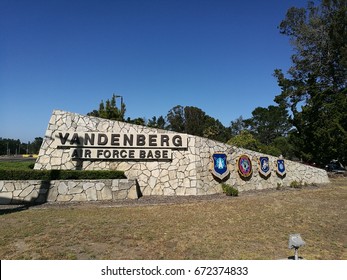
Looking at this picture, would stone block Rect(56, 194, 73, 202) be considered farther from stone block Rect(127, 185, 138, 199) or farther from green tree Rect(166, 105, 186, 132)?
green tree Rect(166, 105, 186, 132)

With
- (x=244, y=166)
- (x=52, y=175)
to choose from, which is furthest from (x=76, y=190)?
(x=244, y=166)

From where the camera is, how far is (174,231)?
6.69 m

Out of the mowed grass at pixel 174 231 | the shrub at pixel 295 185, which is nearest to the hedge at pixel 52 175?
the mowed grass at pixel 174 231

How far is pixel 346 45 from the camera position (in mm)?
22453

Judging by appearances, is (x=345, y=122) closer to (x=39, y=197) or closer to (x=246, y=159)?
(x=246, y=159)

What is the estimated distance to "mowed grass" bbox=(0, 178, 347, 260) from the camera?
5234 mm

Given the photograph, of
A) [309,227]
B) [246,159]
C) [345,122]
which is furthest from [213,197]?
[345,122]

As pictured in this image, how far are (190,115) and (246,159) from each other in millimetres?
42727

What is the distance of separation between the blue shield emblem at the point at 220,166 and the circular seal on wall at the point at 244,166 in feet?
3.10

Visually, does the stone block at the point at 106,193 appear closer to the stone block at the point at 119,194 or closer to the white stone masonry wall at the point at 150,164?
the stone block at the point at 119,194

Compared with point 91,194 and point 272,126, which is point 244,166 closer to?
point 91,194

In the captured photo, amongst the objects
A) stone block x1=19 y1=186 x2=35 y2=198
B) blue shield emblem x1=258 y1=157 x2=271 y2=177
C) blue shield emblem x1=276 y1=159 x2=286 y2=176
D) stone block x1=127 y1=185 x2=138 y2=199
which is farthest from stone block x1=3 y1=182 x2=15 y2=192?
blue shield emblem x1=276 y1=159 x2=286 y2=176

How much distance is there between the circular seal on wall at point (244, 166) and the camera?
14281 mm

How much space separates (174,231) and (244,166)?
8.70 m
